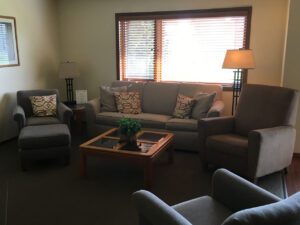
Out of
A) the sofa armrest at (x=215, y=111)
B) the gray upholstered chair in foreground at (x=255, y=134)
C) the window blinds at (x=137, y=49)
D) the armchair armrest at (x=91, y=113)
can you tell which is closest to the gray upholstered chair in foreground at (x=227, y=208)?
the gray upholstered chair in foreground at (x=255, y=134)

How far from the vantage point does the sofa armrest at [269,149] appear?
310 centimetres

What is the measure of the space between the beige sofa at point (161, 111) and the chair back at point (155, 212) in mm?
2454

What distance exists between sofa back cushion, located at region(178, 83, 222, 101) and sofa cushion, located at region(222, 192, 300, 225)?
132 inches

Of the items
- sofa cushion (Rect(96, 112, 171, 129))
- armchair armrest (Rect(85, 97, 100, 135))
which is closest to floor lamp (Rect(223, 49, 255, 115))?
sofa cushion (Rect(96, 112, 171, 129))

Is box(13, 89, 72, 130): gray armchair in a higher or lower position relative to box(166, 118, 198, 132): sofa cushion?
higher

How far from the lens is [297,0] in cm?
369

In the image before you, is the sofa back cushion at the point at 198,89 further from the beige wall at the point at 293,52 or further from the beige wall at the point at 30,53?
the beige wall at the point at 30,53

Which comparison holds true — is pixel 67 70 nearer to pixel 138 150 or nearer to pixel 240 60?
pixel 138 150

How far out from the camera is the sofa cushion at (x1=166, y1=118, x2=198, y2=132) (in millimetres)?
4204

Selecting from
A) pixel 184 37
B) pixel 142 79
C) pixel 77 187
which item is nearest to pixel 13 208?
pixel 77 187

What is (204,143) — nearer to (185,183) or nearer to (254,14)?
(185,183)

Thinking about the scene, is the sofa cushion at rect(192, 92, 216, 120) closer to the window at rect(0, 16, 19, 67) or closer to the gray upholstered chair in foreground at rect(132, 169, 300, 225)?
the gray upholstered chair in foreground at rect(132, 169, 300, 225)

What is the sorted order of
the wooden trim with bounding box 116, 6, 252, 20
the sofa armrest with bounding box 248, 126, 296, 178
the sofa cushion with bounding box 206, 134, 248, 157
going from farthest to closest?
the wooden trim with bounding box 116, 6, 252, 20
the sofa cushion with bounding box 206, 134, 248, 157
the sofa armrest with bounding box 248, 126, 296, 178

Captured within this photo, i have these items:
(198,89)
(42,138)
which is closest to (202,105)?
(198,89)
